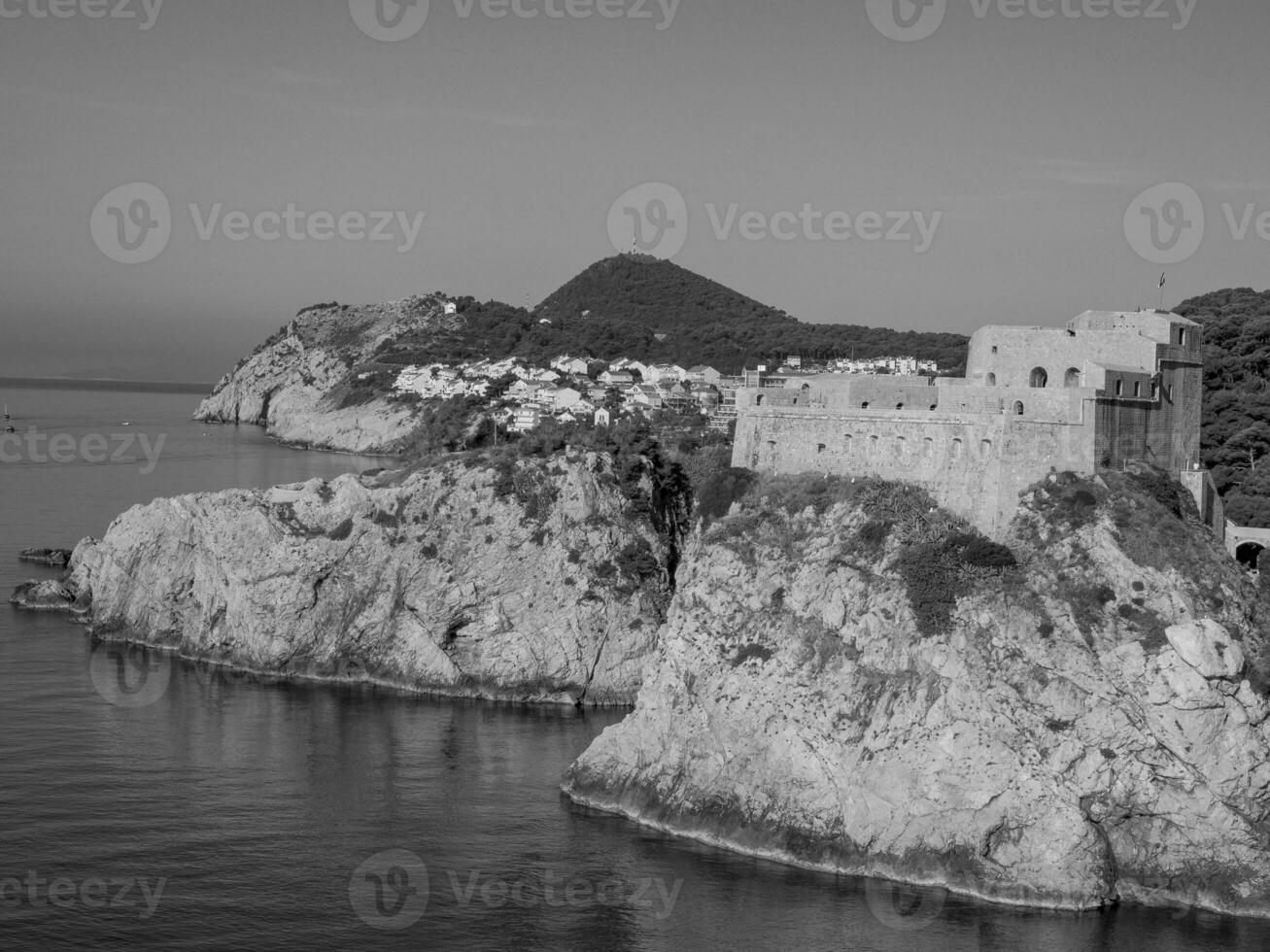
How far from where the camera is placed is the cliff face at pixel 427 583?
56406 mm

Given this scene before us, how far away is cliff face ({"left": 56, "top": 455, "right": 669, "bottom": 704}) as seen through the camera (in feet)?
185

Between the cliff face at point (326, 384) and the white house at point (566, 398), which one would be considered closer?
the white house at point (566, 398)

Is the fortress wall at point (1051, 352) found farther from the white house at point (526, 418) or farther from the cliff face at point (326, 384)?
the cliff face at point (326, 384)

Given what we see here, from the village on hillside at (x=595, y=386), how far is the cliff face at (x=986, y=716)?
31.4 meters

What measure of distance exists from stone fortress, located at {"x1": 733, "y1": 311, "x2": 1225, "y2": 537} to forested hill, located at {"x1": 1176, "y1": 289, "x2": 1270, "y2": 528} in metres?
8.75

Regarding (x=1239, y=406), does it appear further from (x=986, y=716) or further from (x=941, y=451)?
(x=986, y=716)

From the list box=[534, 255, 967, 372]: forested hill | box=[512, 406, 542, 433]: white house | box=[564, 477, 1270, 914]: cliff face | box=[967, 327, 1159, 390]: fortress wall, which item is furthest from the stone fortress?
box=[534, 255, 967, 372]: forested hill

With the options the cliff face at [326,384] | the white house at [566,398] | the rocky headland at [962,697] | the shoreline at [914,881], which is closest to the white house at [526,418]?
the white house at [566,398]

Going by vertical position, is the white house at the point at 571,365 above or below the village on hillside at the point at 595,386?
above

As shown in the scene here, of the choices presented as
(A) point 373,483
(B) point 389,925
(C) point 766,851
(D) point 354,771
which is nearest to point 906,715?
(C) point 766,851

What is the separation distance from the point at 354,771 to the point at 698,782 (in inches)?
461

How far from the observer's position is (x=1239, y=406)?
61.3 meters

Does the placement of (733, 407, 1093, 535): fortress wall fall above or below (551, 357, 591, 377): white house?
below

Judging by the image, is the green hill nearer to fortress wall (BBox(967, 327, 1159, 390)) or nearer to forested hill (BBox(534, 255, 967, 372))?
forested hill (BBox(534, 255, 967, 372))
